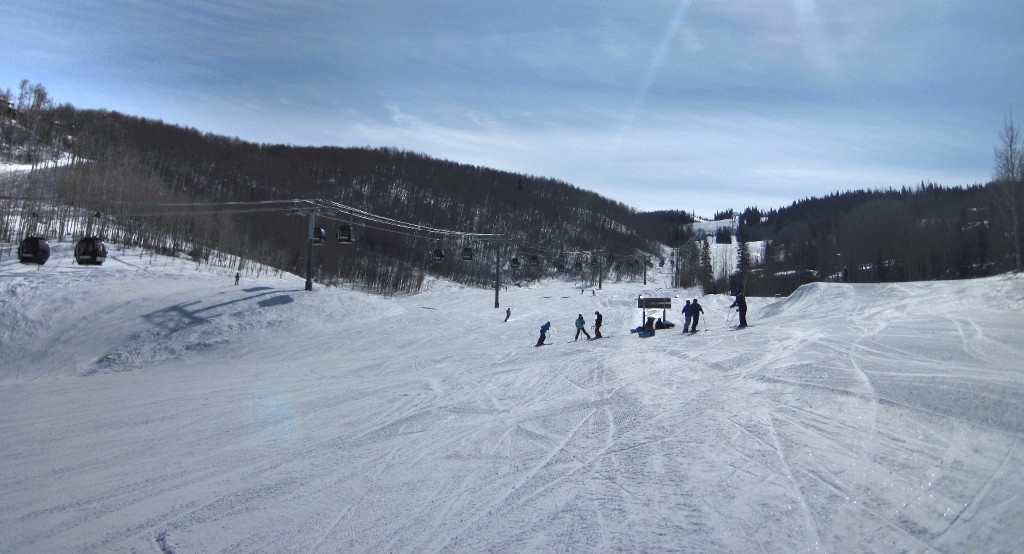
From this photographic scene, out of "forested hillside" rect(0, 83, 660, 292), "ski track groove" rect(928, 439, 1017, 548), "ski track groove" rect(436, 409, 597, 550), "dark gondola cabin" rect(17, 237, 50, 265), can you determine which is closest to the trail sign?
"ski track groove" rect(436, 409, 597, 550)

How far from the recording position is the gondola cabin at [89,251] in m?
23.3

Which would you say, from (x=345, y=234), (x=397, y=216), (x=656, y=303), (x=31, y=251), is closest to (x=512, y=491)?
(x=656, y=303)

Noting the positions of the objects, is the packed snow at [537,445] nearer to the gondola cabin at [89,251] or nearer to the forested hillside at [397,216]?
the gondola cabin at [89,251]

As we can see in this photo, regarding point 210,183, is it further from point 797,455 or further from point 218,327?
point 797,455

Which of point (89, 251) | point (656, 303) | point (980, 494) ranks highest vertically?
point (656, 303)

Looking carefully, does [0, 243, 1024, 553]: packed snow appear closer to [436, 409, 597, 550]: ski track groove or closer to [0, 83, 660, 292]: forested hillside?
[436, 409, 597, 550]: ski track groove

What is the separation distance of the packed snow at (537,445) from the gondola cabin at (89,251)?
15.4 ft

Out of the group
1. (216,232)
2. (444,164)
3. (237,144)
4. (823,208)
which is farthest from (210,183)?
(823,208)

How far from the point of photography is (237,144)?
5512 inches

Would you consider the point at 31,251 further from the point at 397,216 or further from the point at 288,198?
the point at 397,216

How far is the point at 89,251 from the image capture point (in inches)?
921

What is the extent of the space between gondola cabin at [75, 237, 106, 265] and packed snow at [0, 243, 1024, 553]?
4.69 m

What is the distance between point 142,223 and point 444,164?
137831mm

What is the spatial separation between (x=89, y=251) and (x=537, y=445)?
964 inches
